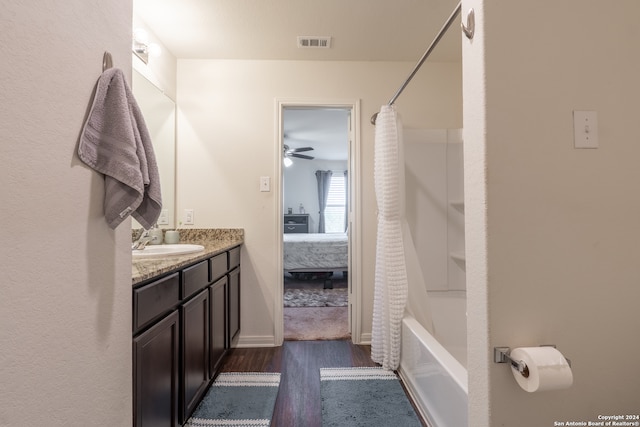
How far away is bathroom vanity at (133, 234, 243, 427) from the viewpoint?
101 centimetres

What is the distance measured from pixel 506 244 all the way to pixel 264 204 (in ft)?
5.96

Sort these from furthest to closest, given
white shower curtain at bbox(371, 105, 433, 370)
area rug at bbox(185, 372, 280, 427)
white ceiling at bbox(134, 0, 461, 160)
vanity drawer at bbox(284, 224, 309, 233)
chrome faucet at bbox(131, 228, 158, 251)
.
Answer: vanity drawer at bbox(284, 224, 309, 233)
white shower curtain at bbox(371, 105, 433, 370)
white ceiling at bbox(134, 0, 461, 160)
chrome faucet at bbox(131, 228, 158, 251)
area rug at bbox(185, 372, 280, 427)

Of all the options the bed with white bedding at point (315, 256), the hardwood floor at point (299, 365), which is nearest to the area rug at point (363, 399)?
the hardwood floor at point (299, 365)

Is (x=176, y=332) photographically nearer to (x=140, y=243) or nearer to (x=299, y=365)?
(x=140, y=243)

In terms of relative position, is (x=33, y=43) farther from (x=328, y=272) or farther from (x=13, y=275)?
(x=328, y=272)

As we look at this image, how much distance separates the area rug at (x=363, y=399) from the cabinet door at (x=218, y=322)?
0.67m

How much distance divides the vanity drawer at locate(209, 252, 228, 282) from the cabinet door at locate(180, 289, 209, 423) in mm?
135

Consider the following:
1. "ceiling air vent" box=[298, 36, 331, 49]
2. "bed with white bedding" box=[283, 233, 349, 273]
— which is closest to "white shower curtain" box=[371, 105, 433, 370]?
"ceiling air vent" box=[298, 36, 331, 49]

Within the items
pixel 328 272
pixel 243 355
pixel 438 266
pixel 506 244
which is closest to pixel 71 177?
pixel 506 244

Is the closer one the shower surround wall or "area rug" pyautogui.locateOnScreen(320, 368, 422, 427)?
"area rug" pyautogui.locateOnScreen(320, 368, 422, 427)

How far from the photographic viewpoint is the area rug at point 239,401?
4.84ft

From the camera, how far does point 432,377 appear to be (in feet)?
4.68

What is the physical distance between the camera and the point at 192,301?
4.65ft

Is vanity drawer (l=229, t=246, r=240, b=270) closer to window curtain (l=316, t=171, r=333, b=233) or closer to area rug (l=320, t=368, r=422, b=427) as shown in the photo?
area rug (l=320, t=368, r=422, b=427)
